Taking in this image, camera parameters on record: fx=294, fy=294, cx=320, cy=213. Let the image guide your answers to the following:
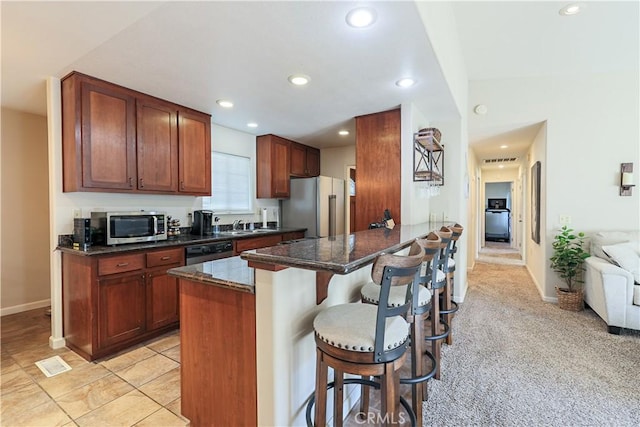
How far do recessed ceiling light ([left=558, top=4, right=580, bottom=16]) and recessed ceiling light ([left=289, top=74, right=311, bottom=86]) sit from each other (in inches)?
94.0

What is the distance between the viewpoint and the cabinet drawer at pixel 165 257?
2.66 meters

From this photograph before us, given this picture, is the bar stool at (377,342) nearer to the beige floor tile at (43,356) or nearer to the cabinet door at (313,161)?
the beige floor tile at (43,356)

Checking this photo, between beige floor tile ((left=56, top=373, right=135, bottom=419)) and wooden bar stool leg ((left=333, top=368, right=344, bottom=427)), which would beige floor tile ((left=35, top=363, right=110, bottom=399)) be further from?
wooden bar stool leg ((left=333, top=368, right=344, bottom=427))

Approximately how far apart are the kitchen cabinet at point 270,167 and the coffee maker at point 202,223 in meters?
1.13

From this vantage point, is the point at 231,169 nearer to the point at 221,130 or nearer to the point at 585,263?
the point at 221,130

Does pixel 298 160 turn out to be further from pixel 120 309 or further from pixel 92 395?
pixel 92 395

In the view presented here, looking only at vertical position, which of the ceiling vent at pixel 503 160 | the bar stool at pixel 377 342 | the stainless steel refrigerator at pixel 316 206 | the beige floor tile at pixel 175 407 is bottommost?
the beige floor tile at pixel 175 407

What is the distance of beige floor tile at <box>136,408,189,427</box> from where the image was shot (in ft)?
5.53

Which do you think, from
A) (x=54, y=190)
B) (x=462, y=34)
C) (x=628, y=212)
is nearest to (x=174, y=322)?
(x=54, y=190)

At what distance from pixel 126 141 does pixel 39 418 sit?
7.07 feet

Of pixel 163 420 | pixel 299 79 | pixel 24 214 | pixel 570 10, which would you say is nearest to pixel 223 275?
pixel 163 420

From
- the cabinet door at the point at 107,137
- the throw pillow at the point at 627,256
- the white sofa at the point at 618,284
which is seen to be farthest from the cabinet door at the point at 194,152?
the throw pillow at the point at 627,256

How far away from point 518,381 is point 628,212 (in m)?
2.98

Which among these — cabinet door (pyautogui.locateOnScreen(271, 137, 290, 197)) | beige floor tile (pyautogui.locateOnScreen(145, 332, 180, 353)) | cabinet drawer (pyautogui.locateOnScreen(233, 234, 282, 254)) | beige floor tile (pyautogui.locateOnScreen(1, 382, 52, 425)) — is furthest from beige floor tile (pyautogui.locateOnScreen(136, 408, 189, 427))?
cabinet door (pyautogui.locateOnScreen(271, 137, 290, 197))
